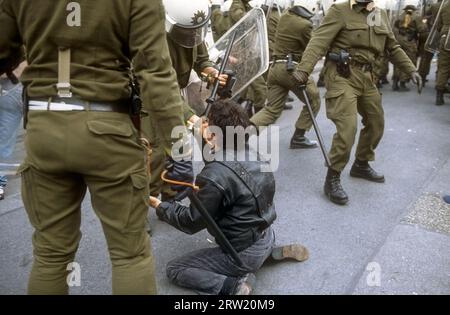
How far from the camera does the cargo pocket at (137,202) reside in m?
1.86

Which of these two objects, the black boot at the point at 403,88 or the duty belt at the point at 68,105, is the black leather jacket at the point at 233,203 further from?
the black boot at the point at 403,88

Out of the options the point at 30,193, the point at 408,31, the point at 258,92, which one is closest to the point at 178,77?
the point at 30,193

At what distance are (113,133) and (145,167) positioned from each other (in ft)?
0.72

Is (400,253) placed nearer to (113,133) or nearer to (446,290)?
(446,290)

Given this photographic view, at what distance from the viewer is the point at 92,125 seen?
1.78 meters

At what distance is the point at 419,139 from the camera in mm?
5660

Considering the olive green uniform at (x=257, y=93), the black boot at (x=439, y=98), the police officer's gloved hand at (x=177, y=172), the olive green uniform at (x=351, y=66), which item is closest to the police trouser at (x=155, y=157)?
the police officer's gloved hand at (x=177, y=172)

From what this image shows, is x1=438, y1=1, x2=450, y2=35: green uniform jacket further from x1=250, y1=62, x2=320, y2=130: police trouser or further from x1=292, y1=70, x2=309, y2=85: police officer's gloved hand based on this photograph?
x1=292, y1=70, x2=309, y2=85: police officer's gloved hand

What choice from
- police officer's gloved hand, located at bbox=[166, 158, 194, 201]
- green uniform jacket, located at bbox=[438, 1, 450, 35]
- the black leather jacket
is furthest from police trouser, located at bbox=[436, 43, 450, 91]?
the black leather jacket

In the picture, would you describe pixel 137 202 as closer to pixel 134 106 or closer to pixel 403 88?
pixel 134 106

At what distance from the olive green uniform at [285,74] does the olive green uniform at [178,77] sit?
1.76 metres

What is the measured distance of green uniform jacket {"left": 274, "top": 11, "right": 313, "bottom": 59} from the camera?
17.0 feet

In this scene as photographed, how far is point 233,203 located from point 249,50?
154 centimetres

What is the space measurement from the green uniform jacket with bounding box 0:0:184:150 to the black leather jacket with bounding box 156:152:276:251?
0.65 metres
